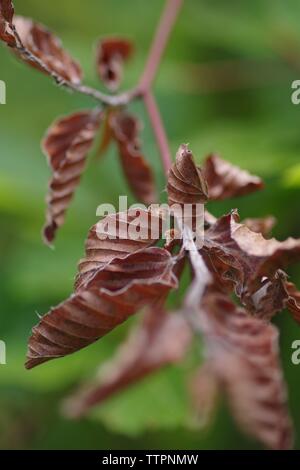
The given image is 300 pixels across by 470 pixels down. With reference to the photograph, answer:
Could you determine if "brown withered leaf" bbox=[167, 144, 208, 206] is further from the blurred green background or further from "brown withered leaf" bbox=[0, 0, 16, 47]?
the blurred green background

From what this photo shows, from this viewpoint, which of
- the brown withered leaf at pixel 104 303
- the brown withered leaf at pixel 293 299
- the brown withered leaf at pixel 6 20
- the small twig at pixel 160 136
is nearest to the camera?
the brown withered leaf at pixel 104 303

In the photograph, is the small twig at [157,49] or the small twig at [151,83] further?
the small twig at [157,49]

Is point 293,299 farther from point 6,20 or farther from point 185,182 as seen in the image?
point 6,20

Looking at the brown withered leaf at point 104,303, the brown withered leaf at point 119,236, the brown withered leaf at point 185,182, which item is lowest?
the brown withered leaf at point 104,303

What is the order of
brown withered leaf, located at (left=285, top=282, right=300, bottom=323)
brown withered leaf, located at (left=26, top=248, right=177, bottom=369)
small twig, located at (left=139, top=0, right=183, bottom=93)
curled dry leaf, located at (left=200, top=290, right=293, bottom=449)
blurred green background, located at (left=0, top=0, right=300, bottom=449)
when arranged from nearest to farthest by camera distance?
curled dry leaf, located at (left=200, top=290, right=293, bottom=449)
brown withered leaf, located at (left=26, top=248, right=177, bottom=369)
brown withered leaf, located at (left=285, top=282, right=300, bottom=323)
small twig, located at (left=139, top=0, right=183, bottom=93)
blurred green background, located at (left=0, top=0, right=300, bottom=449)

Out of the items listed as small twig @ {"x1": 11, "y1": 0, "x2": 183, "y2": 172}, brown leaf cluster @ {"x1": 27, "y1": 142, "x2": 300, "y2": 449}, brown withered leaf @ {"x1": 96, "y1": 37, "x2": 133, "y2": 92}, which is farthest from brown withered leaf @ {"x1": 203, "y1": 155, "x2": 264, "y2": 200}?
brown withered leaf @ {"x1": 96, "y1": 37, "x2": 133, "y2": 92}

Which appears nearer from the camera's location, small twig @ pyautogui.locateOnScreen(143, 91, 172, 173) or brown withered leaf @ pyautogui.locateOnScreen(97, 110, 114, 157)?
small twig @ pyautogui.locateOnScreen(143, 91, 172, 173)

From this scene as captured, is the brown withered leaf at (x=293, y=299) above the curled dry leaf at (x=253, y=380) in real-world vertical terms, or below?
above

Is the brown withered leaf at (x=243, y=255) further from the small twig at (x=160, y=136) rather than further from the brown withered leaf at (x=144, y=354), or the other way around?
the small twig at (x=160, y=136)

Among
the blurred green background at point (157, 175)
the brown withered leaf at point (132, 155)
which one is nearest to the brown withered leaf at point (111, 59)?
the brown withered leaf at point (132, 155)
